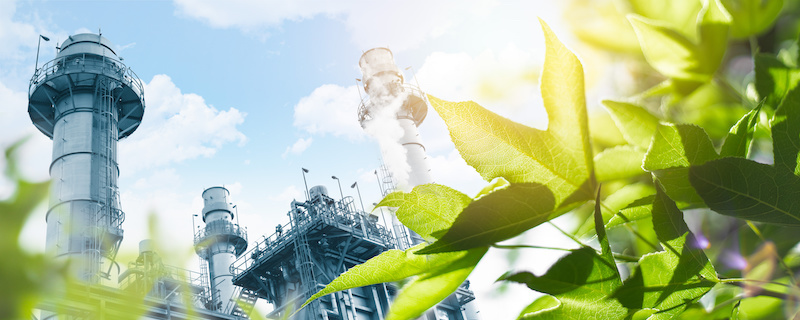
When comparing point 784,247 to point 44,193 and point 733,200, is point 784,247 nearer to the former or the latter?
point 733,200

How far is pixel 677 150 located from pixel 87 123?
35.6ft

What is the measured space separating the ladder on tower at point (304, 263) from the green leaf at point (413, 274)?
28.8 ft

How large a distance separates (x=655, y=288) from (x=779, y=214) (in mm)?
49

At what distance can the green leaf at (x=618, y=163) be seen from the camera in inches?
10.0

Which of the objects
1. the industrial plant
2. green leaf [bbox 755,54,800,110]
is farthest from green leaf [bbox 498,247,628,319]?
the industrial plant

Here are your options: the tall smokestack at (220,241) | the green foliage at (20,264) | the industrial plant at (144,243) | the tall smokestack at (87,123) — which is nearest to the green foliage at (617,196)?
the green foliage at (20,264)

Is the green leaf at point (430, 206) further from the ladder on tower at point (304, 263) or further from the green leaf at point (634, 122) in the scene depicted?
the ladder on tower at point (304, 263)

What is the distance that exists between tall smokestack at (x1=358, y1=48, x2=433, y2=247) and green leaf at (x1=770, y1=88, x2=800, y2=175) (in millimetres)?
11834

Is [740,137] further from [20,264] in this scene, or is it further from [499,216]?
[20,264]

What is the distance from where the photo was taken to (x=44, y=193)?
0.27m

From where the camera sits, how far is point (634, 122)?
0.27m

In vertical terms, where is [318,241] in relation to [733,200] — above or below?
above

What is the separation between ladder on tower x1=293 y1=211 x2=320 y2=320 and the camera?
9008 millimetres

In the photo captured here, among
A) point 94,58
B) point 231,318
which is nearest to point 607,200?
point 231,318
